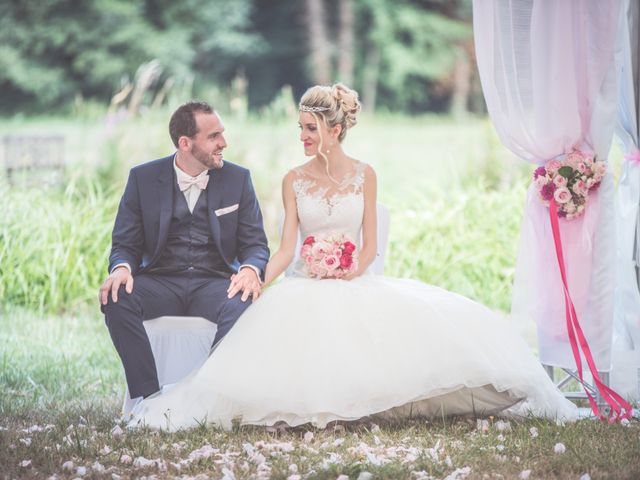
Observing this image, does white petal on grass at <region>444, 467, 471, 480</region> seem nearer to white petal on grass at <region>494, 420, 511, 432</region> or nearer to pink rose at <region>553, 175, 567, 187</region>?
white petal on grass at <region>494, 420, 511, 432</region>

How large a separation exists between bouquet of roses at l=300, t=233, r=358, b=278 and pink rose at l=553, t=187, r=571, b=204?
86 cm

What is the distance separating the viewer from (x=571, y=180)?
3920mm

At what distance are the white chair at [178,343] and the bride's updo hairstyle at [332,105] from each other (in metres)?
0.64

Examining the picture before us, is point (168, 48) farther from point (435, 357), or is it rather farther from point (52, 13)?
point (435, 357)

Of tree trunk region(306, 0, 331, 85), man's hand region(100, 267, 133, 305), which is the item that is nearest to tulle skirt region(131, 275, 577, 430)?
man's hand region(100, 267, 133, 305)

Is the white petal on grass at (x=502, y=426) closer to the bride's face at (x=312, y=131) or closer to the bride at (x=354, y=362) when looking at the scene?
the bride at (x=354, y=362)

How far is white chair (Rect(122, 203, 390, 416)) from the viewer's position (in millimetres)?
4016

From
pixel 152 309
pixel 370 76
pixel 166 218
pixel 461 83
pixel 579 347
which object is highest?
pixel 370 76

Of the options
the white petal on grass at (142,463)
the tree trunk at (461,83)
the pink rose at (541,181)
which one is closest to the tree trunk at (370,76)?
the tree trunk at (461,83)

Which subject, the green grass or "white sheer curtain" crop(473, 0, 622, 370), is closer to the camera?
the green grass

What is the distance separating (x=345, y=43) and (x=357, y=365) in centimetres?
1622

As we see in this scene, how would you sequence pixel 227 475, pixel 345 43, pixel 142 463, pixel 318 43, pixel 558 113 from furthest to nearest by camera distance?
pixel 345 43 → pixel 318 43 → pixel 558 113 → pixel 142 463 → pixel 227 475

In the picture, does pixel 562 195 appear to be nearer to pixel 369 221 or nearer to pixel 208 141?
pixel 369 221

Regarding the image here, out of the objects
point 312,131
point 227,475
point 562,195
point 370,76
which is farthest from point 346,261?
point 370,76
